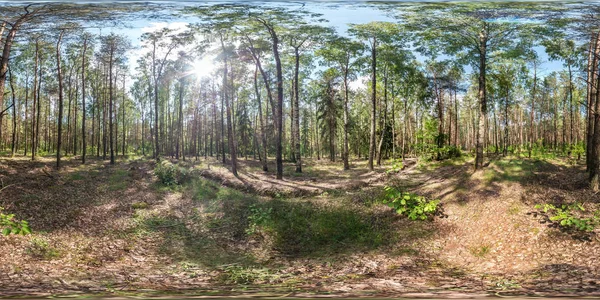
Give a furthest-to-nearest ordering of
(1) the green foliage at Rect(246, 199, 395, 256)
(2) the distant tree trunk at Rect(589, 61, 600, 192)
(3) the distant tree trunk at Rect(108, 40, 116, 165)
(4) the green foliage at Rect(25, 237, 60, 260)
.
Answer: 1. (2) the distant tree trunk at Rect(589, 61, 600, 192)
2. (3) the distant tree trunk at Rect(108, 40, 116, 165)
3. (1) the green foliage at Rect(246, 199, 395, 256)
4. (4) the green foliage at Rect(25, 237, 60, 260)

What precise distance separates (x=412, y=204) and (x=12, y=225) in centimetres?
316

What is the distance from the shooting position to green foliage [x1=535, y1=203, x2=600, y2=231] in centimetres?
244

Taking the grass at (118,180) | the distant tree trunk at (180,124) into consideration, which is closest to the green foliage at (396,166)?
the distant tree trunk at (180,124)

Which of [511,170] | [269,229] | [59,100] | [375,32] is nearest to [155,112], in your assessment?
[59,100]

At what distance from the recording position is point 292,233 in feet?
7.36

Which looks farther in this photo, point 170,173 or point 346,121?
point 346,121

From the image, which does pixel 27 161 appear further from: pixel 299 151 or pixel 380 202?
pixel 380 202

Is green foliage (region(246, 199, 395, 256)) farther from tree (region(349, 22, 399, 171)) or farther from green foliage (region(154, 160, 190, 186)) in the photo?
tree (region(349, 22, 399, 171))

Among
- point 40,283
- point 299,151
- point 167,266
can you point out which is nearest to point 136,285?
point 167,266

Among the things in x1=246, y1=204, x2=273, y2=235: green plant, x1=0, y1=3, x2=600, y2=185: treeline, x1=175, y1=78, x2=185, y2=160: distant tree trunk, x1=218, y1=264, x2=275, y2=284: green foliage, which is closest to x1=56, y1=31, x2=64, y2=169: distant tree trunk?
x1=0, y1=3, x2=600, y2=185: treeline

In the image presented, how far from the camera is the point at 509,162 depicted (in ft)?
9.63

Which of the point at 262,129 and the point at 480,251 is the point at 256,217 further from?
the point at 480,251

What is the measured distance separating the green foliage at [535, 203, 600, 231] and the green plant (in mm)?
2345

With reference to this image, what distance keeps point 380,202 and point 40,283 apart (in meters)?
2.50
